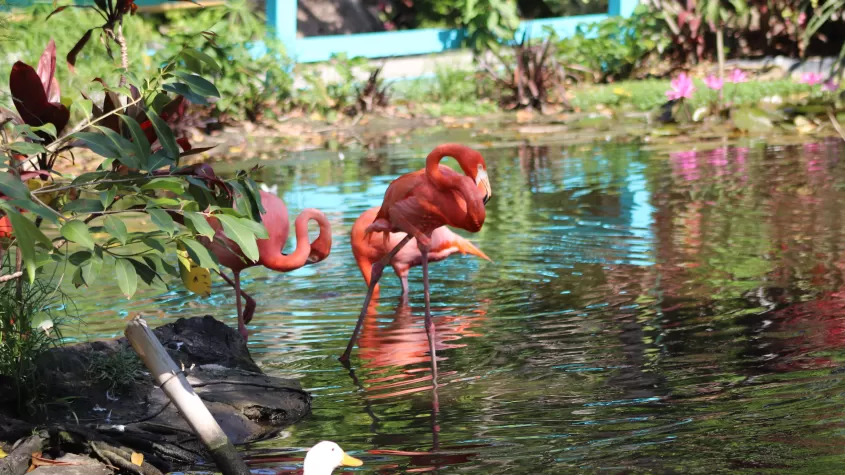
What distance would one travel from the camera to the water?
3672 mm

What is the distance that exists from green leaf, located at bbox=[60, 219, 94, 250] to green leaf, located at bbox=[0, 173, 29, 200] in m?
0.22

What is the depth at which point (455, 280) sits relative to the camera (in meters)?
6.59

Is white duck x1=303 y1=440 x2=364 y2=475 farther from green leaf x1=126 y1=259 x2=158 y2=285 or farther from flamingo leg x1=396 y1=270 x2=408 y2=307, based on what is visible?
flamingo leg x1=396 y1=270 x2=408 y2=307

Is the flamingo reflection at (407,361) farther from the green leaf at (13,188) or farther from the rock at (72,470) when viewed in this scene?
the green leaf at (13,188)

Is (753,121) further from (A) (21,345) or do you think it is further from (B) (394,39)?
(A) (21,345)

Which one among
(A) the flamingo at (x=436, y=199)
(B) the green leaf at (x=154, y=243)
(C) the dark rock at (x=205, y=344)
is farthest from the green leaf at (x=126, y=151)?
(A) the flamingo at (x=436, y=199)

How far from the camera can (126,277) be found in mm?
3125

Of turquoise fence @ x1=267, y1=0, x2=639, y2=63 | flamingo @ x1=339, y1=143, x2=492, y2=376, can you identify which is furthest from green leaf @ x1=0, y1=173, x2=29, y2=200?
turquoise fence @ x1=267, y1=0, x2=639, y2=63

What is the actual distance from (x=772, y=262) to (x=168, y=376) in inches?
153

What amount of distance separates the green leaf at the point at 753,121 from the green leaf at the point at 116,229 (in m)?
10.1

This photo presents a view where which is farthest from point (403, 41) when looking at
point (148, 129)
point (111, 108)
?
point (111, 108)

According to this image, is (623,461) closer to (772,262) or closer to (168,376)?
(168,376)

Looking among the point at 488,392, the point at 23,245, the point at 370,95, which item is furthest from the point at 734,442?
the point at 370,95

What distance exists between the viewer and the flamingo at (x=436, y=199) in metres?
4.75
